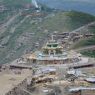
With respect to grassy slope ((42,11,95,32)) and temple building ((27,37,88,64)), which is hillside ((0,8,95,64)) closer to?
grassy slope ((42,11,95,32))

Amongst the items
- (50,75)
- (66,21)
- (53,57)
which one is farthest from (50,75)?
(66,21)

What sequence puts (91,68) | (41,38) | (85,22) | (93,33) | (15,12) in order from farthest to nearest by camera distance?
(15,12) < (85,22) < (41,38) < (93,33) < (91,68)

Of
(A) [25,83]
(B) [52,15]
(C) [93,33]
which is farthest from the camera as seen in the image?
(B) [52,15]

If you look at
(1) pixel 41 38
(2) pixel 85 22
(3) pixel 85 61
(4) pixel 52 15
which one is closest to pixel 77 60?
(3) pixel 85 61

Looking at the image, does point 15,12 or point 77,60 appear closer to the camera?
point 77,60

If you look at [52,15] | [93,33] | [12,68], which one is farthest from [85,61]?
[52,15]

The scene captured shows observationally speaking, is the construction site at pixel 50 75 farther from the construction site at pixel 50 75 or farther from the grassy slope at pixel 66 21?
the grassy slope at pixel 66 21

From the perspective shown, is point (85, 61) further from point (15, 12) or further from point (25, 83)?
point (15, 12)

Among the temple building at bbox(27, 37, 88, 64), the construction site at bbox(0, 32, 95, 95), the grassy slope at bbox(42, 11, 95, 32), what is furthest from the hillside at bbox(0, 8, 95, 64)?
the construction site at bbox(0, 32, 95, 95)
